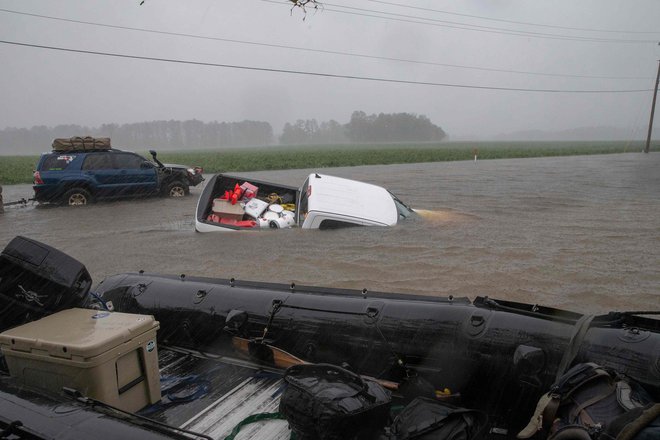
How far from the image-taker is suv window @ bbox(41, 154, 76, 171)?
15.6 m

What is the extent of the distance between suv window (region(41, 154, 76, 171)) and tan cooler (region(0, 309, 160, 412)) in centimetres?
1446

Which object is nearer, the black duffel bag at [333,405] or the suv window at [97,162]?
the black duffel bag at [333,405]

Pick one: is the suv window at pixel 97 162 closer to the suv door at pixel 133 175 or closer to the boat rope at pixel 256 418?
the suv door at pixel 133 175

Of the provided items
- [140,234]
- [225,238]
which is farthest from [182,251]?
[140,234]

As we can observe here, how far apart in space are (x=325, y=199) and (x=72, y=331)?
6.58m

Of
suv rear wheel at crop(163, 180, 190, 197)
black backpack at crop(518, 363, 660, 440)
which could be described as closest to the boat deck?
black backpack at crop(518, 363, 660, 440)

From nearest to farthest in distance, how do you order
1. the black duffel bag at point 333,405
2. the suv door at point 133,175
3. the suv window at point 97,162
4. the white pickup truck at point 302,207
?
the black duffel bag at point 333,405 < the white pickup truck at point 302,207 < the suv window at point 97,162 < the suv door at point 133,175

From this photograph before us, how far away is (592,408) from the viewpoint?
84.4 inches

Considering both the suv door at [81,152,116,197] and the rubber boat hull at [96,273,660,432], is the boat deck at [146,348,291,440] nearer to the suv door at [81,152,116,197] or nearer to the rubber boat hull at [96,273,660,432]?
the rubber boat hull at [96,273,660,432]

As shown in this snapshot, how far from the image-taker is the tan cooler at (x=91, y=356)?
2.65m

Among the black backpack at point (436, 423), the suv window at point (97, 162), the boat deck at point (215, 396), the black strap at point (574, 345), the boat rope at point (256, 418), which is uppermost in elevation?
the suv window at point (97, 162)

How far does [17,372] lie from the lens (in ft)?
9.42

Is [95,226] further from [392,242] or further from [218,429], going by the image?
[218,429]

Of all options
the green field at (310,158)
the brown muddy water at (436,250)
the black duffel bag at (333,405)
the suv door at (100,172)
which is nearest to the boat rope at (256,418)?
the black duffel bag at (333,405)
